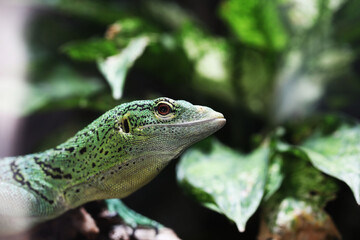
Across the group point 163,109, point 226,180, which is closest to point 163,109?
point 163,109

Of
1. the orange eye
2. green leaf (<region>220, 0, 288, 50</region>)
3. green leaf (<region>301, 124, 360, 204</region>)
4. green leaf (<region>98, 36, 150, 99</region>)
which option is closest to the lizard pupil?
the orange eye

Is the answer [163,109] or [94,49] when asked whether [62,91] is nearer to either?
[94,49]

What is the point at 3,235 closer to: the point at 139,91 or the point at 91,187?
the point at 91,187

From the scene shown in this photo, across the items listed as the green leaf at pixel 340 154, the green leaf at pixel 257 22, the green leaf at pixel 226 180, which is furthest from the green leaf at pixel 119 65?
the green leaf at pixel 340 154

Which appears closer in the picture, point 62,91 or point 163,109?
point 163,109

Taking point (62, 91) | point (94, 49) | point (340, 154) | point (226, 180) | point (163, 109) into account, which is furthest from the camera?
point (62, 91)

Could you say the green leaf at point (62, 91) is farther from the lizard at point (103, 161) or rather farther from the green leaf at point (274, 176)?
the green leaf at point (274, 176)

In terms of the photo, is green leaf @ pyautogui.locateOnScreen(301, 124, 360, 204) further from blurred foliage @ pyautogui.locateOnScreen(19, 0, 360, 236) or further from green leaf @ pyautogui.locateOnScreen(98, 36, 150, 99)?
green leaf @ pyautogui.locateOnScreen(98, 36, 150, 99)

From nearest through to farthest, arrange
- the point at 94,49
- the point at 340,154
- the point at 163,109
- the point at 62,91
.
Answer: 1. the point at 163,109
2. the point at 340,154
3. the point at 94,49
4. the point at 62,91

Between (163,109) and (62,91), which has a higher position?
(163,109)
